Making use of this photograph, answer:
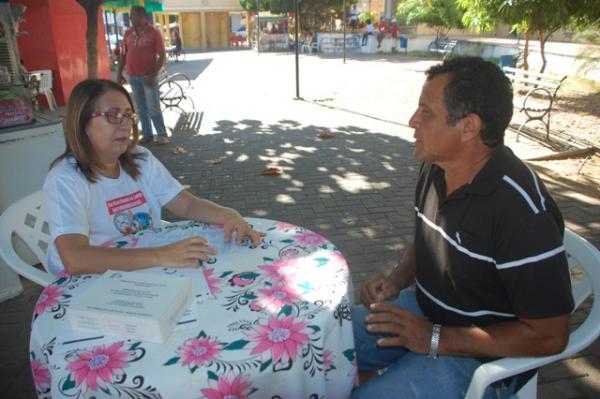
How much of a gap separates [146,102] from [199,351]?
21.4 ft

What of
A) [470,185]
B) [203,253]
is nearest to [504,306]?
[470,185]

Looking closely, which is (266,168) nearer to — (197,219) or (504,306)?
(197,219)

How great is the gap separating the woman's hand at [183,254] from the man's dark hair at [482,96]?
1.05 metres

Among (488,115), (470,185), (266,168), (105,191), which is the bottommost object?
(266,168)

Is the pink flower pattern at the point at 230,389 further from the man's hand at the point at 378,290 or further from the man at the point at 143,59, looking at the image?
the man at the point at 143,59

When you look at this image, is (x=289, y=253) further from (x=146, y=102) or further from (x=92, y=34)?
(x=146, y=102)

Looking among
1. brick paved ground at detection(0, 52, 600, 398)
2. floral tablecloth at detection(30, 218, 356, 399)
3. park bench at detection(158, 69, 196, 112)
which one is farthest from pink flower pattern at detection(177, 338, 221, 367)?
park bench at detection(158, 69, 196, 112)

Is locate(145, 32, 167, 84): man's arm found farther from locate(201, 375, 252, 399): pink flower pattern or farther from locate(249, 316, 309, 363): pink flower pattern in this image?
locate(201, 375, 252, 399): pink flower pattern

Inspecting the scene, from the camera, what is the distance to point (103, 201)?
6.86ft

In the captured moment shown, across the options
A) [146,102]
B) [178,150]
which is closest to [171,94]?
[146,102]

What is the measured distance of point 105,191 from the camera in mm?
2100

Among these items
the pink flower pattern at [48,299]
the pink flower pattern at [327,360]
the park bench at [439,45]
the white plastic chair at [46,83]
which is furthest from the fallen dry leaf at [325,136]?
the park bench at [439,45]

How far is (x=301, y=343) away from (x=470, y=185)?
0.77 metres

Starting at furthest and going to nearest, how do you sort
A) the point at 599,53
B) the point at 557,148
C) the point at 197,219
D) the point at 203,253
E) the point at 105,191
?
the point at 599,53 < the point at 557,148 < the point at 197,219 < the point at 105,191 < the point at 203,253
